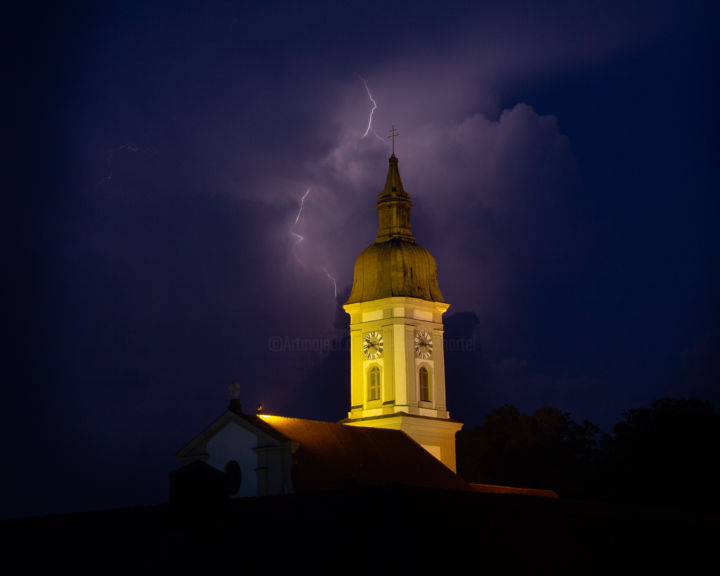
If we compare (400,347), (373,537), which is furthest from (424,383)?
(373,537)

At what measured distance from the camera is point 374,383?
74562 mm

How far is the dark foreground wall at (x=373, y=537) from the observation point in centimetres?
3147

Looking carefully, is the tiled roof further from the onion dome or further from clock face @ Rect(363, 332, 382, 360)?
the onion dome

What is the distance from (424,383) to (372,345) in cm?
380

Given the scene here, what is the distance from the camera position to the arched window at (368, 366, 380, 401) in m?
74.3

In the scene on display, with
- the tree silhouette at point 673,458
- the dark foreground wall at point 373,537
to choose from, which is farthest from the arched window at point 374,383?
the dark foreground wall at point 373,537

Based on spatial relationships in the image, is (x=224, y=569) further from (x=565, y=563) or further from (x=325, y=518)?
(x=565, y=563)

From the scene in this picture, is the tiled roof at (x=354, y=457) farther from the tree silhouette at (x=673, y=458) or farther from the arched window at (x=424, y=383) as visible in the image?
the tree silhouette at (x=673, y=458)

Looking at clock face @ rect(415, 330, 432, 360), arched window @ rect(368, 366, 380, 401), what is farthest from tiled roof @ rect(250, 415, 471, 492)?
clock face @ rect(415, 330, 432, 360)

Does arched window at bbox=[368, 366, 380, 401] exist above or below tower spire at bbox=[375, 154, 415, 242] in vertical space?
below

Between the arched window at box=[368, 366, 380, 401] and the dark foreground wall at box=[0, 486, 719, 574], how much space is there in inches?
1372

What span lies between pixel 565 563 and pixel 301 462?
86.2 feet

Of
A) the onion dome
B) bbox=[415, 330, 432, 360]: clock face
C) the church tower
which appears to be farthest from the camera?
the onion dome

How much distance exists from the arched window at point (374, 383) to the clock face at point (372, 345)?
0.79m
